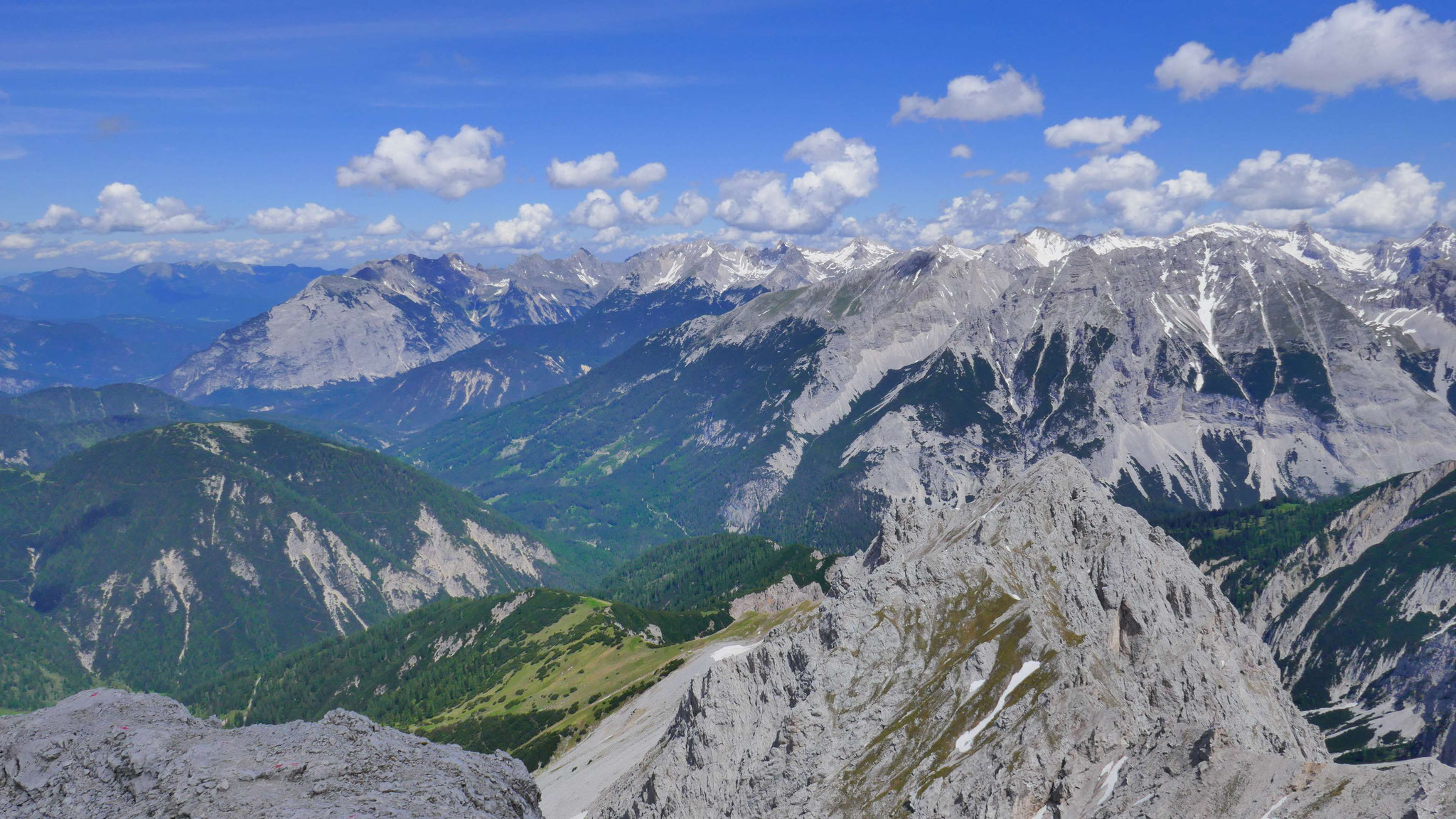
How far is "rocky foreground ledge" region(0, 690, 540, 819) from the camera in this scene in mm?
41000

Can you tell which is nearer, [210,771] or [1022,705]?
[210,771]

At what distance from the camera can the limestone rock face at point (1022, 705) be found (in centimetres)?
5750

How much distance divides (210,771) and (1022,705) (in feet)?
208

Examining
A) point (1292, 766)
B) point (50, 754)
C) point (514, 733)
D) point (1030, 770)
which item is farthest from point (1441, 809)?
point (514, 733)

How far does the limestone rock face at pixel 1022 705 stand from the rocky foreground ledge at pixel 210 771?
4103 centimetres

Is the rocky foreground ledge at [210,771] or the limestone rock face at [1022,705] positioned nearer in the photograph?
the rocky foreground ledge at [210,771]

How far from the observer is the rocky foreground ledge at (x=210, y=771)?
4100 cm

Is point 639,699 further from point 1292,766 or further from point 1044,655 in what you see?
point 1292,766

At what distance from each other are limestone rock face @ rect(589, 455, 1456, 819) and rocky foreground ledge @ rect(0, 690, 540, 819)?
41033 mm

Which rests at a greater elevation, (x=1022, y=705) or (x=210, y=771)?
(x=210, y=771)

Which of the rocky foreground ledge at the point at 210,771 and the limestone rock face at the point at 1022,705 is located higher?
the rocky foreground ledge at the point at 210,771

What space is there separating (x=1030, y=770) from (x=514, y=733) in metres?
137

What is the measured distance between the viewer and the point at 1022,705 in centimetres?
7625

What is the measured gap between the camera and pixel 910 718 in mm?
85125
